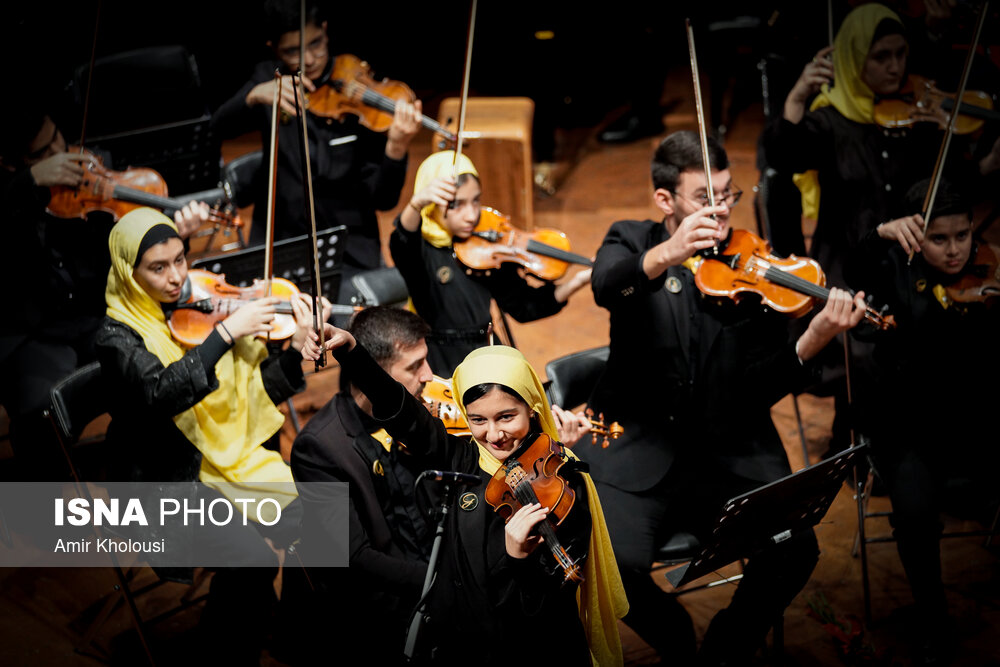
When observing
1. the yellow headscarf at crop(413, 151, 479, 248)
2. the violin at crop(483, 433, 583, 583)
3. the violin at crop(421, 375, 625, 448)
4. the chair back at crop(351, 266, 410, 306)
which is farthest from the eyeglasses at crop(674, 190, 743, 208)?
the chair back at crop(351, 266, 410, 306)

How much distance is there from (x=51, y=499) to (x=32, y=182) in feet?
4.29

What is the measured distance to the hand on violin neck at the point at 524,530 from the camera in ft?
6.51

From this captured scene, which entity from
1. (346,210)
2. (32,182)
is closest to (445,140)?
(346,210)

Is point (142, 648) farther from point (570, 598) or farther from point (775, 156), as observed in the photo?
point (775, 156)

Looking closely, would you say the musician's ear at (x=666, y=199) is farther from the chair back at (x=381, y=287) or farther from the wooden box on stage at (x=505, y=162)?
the wooden box on stage at (x=505, y=162)

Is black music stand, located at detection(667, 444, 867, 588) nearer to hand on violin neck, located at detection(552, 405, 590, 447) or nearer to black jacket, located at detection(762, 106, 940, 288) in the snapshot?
hand on violin neck, located at detection(552, 405, 590, 447)

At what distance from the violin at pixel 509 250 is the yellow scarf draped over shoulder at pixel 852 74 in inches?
49.4

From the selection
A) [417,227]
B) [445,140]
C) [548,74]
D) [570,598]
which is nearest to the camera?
[570,598]

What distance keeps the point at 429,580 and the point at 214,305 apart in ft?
4.55

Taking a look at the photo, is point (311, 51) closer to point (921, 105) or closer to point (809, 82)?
point (809, 82)

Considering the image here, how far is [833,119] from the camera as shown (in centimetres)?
→ 384

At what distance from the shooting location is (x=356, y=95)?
410cm

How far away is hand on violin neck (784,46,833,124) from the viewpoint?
11.4 ft

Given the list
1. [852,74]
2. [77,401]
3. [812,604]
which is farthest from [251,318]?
[852,74]
